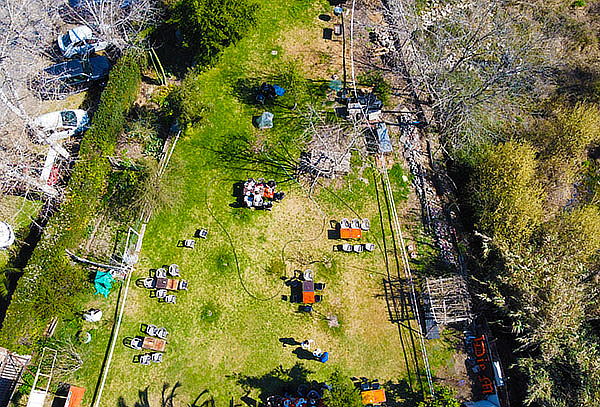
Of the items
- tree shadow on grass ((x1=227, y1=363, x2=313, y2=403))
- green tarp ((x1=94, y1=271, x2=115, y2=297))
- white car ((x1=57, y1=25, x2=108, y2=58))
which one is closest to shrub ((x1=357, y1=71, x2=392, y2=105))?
tree shadow on grass ((x1=227, y1=363, x2=313, y2=403))

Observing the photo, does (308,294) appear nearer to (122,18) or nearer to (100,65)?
(100,65)

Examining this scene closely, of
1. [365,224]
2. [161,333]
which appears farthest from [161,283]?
[365,224]

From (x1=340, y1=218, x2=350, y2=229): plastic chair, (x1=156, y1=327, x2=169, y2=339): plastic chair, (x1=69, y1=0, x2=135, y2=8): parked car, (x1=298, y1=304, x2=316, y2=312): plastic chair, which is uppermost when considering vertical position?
(x1=69, y1=0, x2=135, y2=8): parked car

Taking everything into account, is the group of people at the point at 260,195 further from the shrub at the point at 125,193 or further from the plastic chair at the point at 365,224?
the shrub at the point at 125,193

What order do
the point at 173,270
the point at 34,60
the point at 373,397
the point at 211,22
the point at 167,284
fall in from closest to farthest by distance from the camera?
1. the point at 373,397
2. the point at 167,284
3. the point at 173,270
4. the point at 211,22
5. the point at 34,60

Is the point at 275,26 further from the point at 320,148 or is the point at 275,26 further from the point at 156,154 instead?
the point at 156,154

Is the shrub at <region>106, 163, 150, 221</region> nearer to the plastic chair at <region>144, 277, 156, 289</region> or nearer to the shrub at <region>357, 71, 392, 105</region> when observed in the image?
the plastic chair at <region>144, 277, 156, 289</region>
